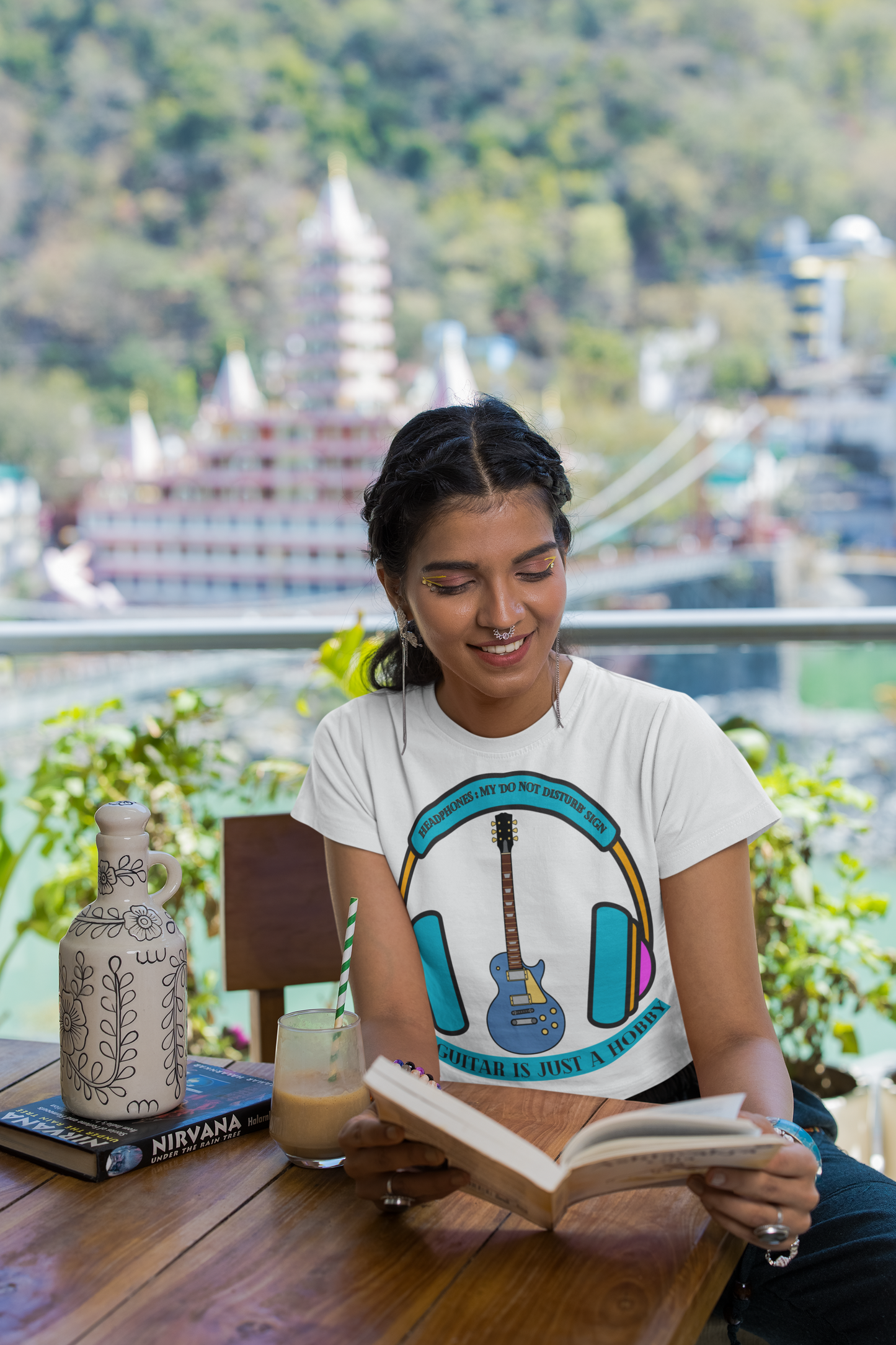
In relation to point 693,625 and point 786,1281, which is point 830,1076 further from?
point 786,1281

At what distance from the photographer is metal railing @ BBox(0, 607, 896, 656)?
210 centimetres

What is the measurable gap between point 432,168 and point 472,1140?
9.16m

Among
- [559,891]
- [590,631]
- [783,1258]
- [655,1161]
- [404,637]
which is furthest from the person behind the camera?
[590,631]

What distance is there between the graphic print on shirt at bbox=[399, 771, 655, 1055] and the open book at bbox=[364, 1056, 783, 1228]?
401 millimetres

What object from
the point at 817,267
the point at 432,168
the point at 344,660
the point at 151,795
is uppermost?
the point at 432,168

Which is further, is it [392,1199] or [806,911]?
[806,911]

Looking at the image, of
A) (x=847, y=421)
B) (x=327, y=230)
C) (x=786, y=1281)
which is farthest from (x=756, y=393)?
(x=786, y=1281)

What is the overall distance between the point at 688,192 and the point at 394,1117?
9.77m

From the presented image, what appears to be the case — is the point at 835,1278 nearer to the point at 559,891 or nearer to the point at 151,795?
the point at 559,891

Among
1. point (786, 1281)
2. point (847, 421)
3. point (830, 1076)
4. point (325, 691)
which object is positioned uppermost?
point (847, 421)

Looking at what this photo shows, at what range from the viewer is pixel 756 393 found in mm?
9766

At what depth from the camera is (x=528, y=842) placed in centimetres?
119

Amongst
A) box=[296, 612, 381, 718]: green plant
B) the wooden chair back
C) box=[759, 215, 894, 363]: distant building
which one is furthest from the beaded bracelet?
box=[759, 215, 894, 363]: distant building

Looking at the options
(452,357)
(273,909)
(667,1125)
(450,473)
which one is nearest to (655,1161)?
(667,1125)
